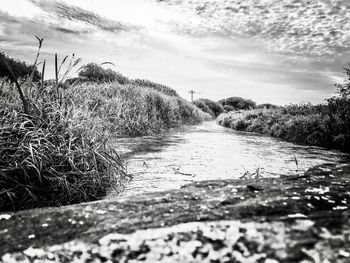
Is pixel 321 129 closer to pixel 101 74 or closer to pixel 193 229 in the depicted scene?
pixel 193 229

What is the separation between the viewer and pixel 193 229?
3.39 feet

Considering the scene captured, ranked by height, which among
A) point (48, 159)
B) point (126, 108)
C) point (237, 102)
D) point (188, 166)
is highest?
point (237, 102)

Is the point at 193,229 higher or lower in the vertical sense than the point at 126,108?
lower

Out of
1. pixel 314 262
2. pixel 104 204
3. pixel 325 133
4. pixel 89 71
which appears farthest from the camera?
pixel 89 71

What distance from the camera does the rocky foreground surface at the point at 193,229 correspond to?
37.9 inches

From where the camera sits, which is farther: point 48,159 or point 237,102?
point 237,102

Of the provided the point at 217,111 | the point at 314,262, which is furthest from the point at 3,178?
the point at 217,111

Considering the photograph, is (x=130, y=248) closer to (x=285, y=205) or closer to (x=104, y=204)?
(x=104, y=204)

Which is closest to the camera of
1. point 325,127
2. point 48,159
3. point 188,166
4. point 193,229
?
point 193,229

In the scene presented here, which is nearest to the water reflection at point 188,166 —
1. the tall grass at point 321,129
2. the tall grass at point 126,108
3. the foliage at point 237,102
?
the tall grass at point 126,108

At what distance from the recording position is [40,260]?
3.32 ft

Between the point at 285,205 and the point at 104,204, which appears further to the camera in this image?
the point at 104,204

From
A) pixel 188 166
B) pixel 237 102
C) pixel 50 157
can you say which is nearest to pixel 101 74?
pixel 188 166

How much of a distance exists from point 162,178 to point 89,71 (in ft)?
57.9
